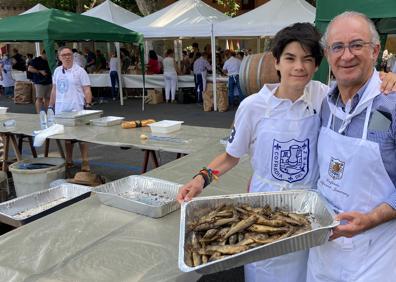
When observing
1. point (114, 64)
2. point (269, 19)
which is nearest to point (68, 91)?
point (269, 19)

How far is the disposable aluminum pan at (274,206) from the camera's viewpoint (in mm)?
1298

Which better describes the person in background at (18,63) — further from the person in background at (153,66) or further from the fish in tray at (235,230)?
the fish in tray at (235,230)

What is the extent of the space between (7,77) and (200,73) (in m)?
7.51

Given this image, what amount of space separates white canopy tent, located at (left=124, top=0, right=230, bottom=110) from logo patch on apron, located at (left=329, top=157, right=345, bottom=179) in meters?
9.42

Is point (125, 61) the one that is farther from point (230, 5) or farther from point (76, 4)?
point (76, 4)

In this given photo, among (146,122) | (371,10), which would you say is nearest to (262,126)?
(371,10)

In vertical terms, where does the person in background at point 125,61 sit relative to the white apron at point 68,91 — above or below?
above

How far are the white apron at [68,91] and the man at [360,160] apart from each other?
460 cm

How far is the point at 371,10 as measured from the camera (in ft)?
13.0

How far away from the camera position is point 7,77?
1497 centimetres

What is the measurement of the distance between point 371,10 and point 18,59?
14459mm

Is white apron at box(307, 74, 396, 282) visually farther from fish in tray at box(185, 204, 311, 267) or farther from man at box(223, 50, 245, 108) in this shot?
man at box(223, 50, 245, 108)

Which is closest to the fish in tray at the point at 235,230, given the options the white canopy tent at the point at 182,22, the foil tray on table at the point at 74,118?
the foil tray on table at the point at 74,118

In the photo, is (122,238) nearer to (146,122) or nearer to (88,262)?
(88,262)
